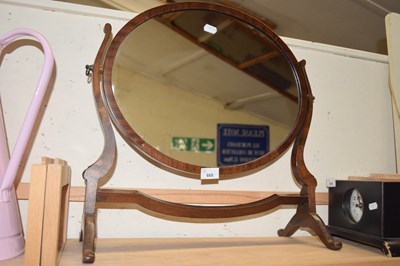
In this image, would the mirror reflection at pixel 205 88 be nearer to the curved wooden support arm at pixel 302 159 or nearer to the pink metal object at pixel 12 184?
the curved wooden support arm at pixel 302 159

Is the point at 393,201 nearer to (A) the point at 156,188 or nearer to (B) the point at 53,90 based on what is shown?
(A) the point at 156,188

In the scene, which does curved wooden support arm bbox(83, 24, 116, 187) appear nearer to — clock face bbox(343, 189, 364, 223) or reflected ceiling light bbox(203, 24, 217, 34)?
reflected ceiling light bbox(203, 24, 217, 34)

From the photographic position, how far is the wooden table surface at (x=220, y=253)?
653 millimetres

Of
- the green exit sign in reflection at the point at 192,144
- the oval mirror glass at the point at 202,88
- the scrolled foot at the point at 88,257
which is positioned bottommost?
the scrolled foot at the point at 88,257

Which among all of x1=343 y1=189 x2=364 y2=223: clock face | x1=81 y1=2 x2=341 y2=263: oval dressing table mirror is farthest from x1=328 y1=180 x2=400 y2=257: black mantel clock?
x1=81 y1=2 x2=341 y2=263: oval dressing table mirror

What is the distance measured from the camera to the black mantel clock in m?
0.78

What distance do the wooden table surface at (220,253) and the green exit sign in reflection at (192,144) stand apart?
243 mm

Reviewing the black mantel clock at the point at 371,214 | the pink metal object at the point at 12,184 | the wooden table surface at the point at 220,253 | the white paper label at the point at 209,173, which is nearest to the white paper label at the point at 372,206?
the black mantel clock at the point at 371,214

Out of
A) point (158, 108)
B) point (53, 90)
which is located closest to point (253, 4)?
point (158, 108)

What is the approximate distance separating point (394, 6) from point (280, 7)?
556mm

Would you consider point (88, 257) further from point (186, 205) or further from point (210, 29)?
point (210, 29)

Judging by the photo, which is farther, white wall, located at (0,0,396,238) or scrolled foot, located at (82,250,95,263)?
white wall, located at (0,0,396,238)

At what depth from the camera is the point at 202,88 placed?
0.92 meters

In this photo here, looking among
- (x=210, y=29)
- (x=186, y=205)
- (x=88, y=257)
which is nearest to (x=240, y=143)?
(x=186, y=205)
